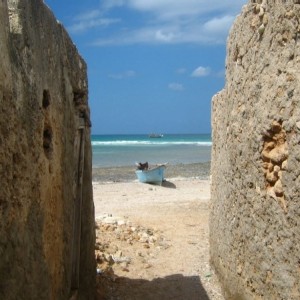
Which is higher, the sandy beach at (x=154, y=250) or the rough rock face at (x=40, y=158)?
the rough rock face at (x=40, y=158)

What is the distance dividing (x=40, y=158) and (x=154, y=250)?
4.73m

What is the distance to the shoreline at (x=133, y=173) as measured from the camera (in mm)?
21766

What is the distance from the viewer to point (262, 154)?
4.29m

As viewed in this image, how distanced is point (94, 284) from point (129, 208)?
6685mm

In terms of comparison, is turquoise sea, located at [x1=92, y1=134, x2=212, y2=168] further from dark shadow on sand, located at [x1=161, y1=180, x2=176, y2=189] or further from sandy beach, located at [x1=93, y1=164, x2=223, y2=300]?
sandy beach, located at [x1=93, y1=164, x2=223, y2=300]

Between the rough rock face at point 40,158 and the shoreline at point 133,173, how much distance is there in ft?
51.5

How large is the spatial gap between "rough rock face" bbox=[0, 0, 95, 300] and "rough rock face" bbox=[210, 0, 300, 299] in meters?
1.72

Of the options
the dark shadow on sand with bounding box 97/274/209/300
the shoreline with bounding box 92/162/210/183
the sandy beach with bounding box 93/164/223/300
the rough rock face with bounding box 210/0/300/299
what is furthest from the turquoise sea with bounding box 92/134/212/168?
the rough rock face with bounding box 210/0/300/299

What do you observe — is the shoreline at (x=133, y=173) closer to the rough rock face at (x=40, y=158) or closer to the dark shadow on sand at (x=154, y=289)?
the dark shadow on sand at (x=154, y=289)

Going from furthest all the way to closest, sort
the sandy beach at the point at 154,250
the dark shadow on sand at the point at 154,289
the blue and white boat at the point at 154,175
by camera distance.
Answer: the blue and white boat at the point at 154,175 → the sandy beach at the point at 154,250 → the dark shadow on sand at the point at 154,289

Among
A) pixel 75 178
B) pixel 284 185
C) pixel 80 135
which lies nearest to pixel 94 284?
pixel 75 178

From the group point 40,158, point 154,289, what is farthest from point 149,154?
point 40,158

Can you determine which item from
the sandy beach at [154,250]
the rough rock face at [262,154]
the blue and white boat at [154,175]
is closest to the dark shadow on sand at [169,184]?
the blue and white boat at [154,175]

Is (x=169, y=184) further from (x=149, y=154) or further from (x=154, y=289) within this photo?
(x=149, y=154)
